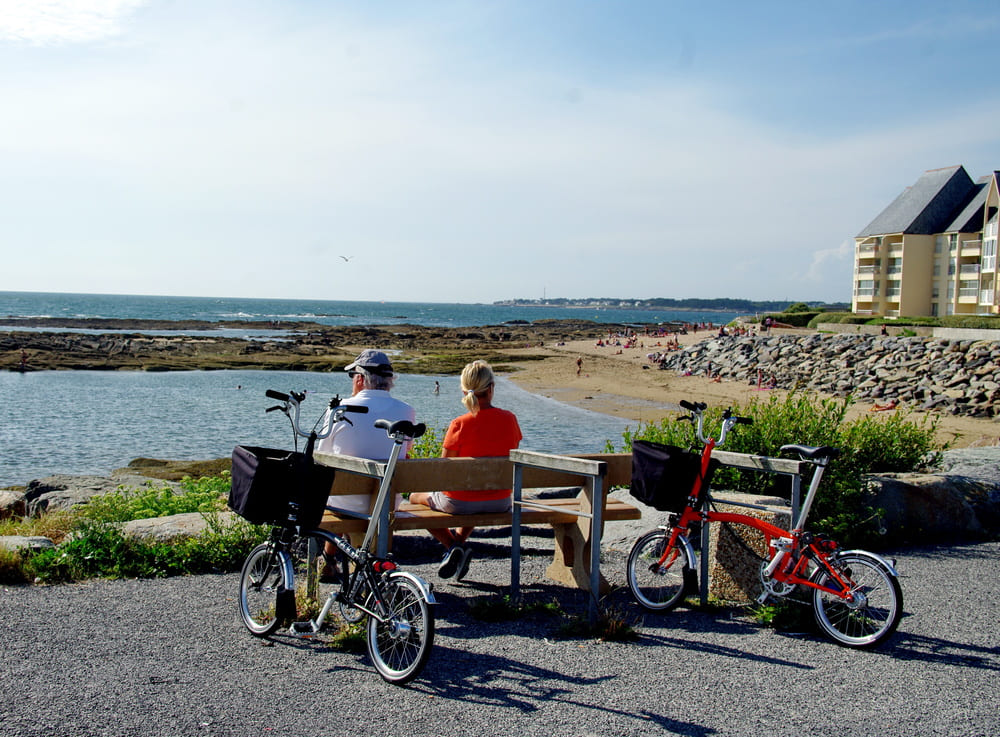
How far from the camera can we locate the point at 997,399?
27641 mm

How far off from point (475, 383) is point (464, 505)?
0.88 meters

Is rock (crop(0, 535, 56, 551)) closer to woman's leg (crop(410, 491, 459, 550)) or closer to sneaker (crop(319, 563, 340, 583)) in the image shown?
sneaker (crop(319, 563, 340, 583))

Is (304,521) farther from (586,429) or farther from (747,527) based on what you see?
(586,429)

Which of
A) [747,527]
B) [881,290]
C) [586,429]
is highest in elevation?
[881,290]

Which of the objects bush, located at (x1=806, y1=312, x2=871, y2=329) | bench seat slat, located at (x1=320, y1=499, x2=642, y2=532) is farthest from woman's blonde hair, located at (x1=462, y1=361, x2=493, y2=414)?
bush, located at (x1=806, y1=312, x2=871, y2=329)

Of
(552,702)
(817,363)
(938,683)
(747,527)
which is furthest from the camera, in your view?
(817,363)

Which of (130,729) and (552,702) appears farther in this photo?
(552,702)

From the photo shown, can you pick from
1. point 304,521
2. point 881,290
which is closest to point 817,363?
point 881,290

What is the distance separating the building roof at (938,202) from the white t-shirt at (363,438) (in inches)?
2401

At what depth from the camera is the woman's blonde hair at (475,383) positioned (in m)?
6.30

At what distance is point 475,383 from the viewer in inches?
248

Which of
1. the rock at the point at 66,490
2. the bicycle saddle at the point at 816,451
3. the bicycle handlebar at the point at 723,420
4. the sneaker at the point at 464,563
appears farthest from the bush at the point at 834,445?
the rock at the point at 66,490

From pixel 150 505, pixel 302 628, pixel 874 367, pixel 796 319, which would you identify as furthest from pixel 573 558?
pixel 796 319

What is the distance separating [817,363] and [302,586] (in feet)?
117
